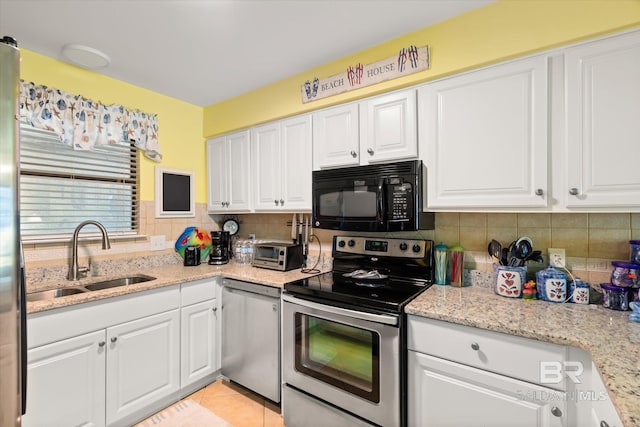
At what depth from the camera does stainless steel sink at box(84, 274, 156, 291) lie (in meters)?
1.99

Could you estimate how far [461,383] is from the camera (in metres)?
1.28

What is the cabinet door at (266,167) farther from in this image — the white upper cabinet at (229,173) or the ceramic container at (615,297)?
the ceramic container at (615,297)

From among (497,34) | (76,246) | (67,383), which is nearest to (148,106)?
(76,246)

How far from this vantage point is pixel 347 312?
1520 millimetres

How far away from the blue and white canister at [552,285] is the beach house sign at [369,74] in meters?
1.28

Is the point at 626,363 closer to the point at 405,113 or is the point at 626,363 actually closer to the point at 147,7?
the point at 405,113

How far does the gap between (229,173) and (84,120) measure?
1.10 m

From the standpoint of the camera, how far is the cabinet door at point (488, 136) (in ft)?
4.50

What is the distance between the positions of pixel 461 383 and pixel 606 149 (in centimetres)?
119

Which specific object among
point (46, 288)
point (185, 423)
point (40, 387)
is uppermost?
point (46, 288)

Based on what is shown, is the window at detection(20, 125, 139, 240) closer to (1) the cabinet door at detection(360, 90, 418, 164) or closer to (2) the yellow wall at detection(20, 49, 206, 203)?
(2) the yellow wall at detection(20, 49, 206, 203)

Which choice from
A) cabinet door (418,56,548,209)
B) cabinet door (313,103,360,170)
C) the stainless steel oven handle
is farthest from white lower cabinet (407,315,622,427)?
cabinet door (313,103,360,170)

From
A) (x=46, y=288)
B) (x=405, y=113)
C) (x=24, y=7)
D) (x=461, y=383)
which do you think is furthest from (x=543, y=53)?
(x=46, y=288)

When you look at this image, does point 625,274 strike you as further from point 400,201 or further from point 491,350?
point 400,201
